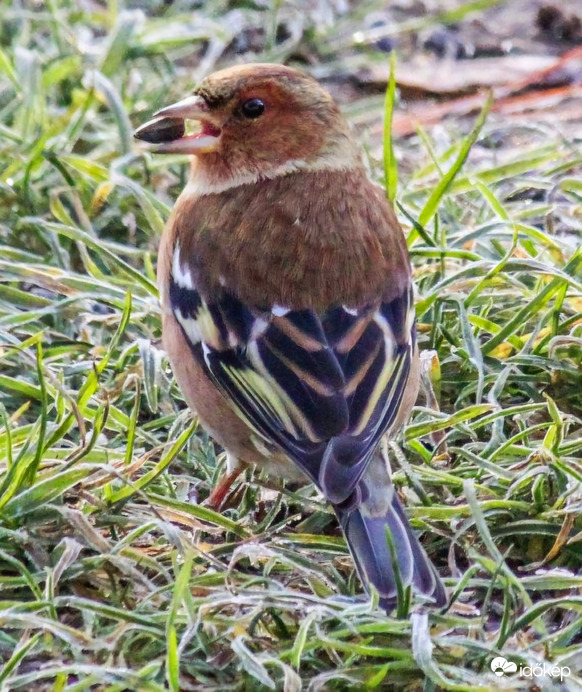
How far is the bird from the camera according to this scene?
9.85ft

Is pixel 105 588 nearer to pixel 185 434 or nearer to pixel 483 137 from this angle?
pixel 185 434

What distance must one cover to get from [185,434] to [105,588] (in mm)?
592

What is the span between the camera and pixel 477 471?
348cm

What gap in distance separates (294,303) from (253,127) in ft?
3.02

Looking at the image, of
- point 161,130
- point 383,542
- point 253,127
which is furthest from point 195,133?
point 383,542

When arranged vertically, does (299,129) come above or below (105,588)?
above

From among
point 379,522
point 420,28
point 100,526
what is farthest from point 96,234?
point 420,28

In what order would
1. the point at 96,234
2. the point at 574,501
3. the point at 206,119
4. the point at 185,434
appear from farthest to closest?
the point at 96,234, the point at 206,119, the point at 185,434, the point at 574,501

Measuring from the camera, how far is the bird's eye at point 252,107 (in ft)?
12.9
